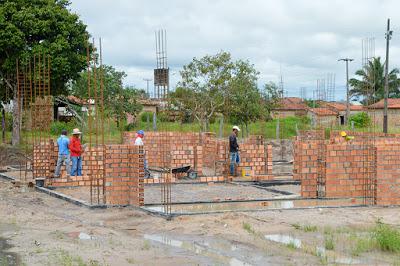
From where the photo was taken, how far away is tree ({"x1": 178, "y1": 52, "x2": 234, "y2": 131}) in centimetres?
3002

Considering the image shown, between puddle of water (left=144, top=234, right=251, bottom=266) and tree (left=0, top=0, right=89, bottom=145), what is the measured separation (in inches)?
584

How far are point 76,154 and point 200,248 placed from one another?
24.7ft

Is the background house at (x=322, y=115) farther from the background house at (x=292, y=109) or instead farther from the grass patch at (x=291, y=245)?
the grass patch at (x=291, y=245)

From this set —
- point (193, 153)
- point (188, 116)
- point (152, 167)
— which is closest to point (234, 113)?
point (188, 116)

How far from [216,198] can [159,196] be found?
46.0 inches

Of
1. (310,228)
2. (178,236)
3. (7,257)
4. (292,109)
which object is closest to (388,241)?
(310,228)

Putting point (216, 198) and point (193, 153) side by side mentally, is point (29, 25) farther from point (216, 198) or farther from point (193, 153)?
point (216, 198)

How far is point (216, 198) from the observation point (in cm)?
1162

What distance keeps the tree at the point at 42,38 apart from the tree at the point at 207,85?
7.88 meters

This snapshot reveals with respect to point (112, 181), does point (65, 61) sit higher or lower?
higher

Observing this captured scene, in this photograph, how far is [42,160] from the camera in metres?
14.5

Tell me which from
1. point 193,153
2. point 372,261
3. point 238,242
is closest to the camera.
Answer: point 372,261

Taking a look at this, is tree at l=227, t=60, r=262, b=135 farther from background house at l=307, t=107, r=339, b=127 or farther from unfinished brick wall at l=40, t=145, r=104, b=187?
unfinished brick wall at l=40, t=145, r=104, b=187

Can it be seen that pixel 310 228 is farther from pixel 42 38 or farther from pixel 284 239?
pixel 42 38
